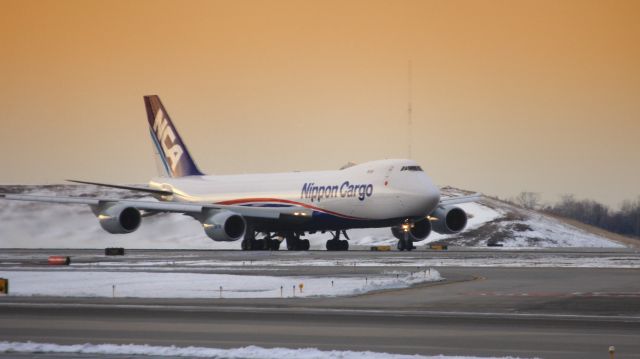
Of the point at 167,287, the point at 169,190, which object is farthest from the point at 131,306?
the point at 169,190

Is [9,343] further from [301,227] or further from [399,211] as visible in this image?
[301,227]

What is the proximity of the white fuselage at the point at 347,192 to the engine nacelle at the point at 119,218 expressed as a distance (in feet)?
28.0

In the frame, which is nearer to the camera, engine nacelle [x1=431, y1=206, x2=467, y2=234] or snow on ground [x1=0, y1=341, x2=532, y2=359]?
snow on ground [x1=0, y1=341, x2=532, y2=359]

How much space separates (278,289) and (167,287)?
11.1 ft

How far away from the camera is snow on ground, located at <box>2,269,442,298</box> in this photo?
1271 inches

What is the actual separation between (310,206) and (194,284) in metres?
35.1

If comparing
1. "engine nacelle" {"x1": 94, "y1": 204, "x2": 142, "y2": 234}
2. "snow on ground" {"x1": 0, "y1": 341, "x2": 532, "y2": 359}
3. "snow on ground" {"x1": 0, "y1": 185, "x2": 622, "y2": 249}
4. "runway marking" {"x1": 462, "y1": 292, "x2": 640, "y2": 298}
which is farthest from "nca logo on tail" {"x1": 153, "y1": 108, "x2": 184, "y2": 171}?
"snow on ground" {"x1": 0, "y1": 341, "x2": 532, "y2": 359}

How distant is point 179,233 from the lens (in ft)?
316

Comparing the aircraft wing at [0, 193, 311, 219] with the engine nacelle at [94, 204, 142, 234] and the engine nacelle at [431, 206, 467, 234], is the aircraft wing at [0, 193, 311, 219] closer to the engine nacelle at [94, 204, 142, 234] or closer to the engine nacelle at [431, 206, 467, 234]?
the engine nacelle at [94, 204, 142, 234]

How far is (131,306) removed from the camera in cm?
2825

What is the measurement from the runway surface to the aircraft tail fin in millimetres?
49393

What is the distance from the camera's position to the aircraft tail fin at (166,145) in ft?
272

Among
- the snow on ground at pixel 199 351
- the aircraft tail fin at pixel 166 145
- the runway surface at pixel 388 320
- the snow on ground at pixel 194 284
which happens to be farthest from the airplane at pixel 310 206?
the snow on ground at pixel 199 351

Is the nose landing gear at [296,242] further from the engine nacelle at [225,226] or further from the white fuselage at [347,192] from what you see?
the engine nacelle at [225,226]
